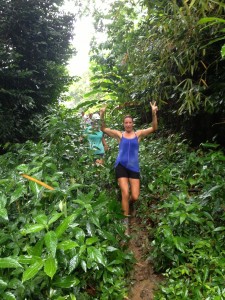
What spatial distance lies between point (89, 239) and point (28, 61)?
5994 millimetres

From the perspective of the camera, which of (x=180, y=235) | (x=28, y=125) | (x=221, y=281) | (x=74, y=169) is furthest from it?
(x=28, y=125)

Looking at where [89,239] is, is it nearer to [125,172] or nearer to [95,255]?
[95,255]

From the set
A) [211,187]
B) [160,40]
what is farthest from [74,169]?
[160,40]

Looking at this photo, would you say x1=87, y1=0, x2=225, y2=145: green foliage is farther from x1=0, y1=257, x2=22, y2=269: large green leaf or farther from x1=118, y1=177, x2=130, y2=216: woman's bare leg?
x1=0, y1=257, x2=22, y2=269: large green leaf

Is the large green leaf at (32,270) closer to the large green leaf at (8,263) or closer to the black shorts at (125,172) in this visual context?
the large green leaf at (8,263)

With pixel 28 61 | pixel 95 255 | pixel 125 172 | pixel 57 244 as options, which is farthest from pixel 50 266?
pixel 28 61

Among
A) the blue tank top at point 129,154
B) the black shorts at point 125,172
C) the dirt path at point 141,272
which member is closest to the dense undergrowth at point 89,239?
the dirt path at point 141,272

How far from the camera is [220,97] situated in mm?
4773

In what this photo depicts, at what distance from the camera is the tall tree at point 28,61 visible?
6816mm

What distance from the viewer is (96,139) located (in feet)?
20.1

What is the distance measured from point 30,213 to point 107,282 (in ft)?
3.65

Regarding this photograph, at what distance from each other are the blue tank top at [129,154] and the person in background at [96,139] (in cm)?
54

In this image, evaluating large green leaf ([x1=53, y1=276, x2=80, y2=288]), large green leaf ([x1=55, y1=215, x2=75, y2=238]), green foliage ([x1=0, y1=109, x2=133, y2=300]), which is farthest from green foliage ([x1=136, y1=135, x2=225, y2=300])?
large green leaf ([x1=55, y1=215, x2=75, y2=238])

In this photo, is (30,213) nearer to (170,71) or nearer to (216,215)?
(216,215)
